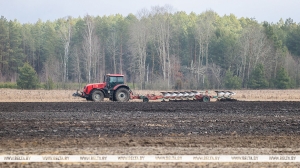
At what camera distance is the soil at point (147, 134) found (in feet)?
43.5

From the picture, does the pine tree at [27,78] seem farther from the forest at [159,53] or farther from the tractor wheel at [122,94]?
the tractor wheel at [122,94]

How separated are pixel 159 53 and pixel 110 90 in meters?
40.9

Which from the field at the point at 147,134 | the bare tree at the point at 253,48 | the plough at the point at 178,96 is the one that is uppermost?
the bare tree at the point at 253,48

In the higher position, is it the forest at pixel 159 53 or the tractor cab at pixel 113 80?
the forest at pixel 159 53

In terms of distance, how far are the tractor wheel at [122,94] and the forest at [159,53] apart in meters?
26.5

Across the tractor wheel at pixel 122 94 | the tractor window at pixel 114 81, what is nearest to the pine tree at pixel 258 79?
the tractor wheel at pixel 122 94

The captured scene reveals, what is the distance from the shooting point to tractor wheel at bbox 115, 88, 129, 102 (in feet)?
114

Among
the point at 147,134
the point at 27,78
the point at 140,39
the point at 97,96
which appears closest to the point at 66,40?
the point at 140,39

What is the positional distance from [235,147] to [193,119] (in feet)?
25.2

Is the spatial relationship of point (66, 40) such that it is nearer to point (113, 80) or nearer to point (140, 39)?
point (140, 39)

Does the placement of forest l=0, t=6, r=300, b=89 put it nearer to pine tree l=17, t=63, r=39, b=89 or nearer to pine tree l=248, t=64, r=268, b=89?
pine tree l=248, t=64, r=268, b=89

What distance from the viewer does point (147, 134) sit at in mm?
16812

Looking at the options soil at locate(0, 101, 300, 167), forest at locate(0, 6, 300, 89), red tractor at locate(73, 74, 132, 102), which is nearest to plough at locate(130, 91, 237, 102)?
red tractor at locate(73, 74, 132, 102)

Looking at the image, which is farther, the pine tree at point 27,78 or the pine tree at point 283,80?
the pine tree at point 283,80
